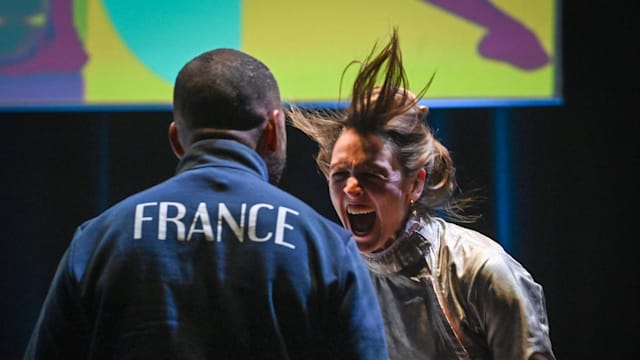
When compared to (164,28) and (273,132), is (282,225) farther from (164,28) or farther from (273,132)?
(164,28)

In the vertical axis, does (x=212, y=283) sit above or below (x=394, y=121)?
below

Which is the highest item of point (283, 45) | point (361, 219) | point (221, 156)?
point (283, 45)

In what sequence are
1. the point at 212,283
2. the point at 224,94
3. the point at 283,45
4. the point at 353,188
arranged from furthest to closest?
the point at 283,45 → the point at 353,188 → the point at 224,94 → the point at 212,283

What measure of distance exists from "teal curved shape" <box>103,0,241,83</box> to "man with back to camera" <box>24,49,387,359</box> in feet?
6.28

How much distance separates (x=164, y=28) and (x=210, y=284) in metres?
2.09

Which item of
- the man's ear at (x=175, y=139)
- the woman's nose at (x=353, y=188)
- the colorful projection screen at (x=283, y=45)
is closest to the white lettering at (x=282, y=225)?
the man's ear at (x=175, y=139)

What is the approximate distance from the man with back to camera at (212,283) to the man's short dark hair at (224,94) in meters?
0.08

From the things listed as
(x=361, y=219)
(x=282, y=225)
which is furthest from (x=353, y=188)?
(x=282, y=225)

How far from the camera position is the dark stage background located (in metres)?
3.37

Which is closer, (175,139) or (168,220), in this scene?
(168,220)

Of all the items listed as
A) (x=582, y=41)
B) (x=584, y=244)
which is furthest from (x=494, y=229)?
(x=582, y=41)

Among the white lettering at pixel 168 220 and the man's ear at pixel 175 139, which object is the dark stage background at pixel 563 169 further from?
the white lettering at pixel 168 220

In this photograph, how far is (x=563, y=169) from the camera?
133 inches

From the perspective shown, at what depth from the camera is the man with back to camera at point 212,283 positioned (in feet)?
4.76
